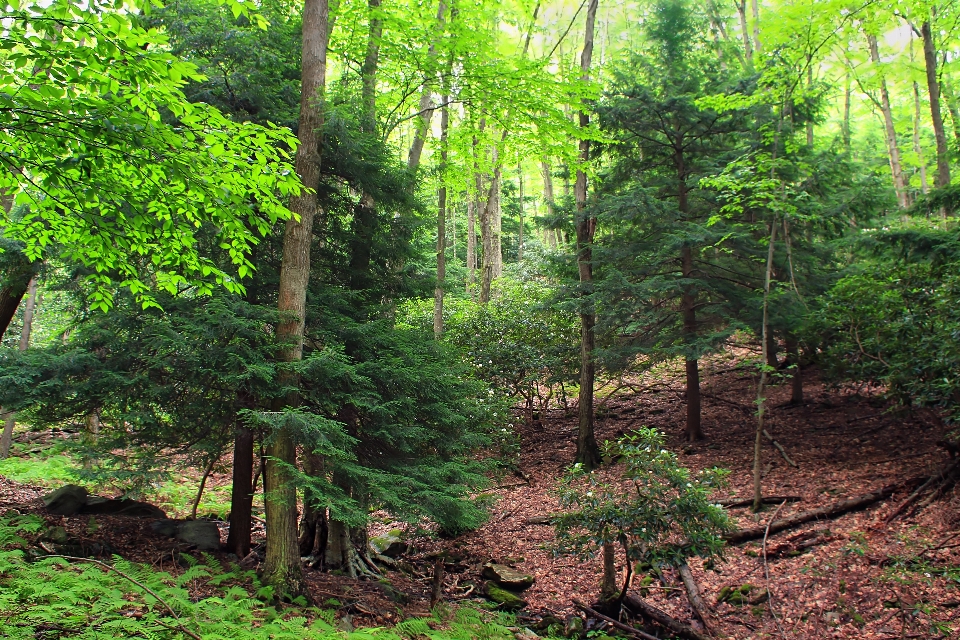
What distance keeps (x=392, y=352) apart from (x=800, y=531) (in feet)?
20.8

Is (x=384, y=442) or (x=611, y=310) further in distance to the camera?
(x=611, y=310)

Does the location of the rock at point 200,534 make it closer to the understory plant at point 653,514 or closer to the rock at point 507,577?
the rock at point 507,577

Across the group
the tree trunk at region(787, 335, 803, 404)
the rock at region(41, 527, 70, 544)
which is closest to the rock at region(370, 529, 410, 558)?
the rock at region(41, 527, 70, 544)

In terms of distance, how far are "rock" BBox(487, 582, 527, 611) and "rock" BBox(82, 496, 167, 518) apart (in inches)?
179

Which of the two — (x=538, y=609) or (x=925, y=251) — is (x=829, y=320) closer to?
(x=925, y=251)

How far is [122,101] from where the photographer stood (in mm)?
3760

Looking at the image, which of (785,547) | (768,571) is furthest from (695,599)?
(785,547)

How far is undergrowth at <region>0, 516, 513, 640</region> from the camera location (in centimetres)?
390

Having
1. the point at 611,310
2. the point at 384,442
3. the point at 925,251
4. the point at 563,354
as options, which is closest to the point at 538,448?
the point at 563,354

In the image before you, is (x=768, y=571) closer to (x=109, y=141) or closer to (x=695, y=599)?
(x=695, y=599)

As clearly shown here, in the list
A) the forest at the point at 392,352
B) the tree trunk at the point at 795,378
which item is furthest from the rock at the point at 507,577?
the tree trunk at the point at 795,378

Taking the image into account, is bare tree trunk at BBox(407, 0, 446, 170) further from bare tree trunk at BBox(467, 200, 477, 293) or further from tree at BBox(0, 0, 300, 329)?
bare tree trunk at BBox(467, 200, 477, 293)

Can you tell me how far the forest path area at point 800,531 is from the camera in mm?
6082

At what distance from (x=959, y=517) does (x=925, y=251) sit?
376 cm
